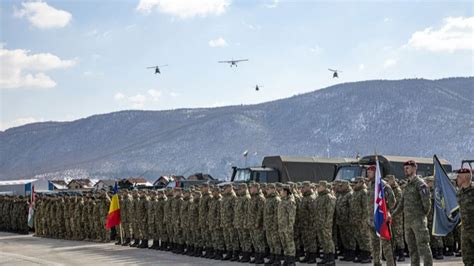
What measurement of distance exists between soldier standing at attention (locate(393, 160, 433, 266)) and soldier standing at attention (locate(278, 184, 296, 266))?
2.98 meters

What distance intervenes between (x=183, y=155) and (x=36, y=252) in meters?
180

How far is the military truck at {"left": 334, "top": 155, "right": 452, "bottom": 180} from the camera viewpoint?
802 inches

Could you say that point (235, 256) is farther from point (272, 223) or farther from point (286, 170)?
point (286, 170)

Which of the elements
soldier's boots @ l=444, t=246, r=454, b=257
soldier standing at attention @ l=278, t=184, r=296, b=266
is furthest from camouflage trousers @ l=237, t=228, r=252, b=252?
soldier's boots @ l=444, t=246, r=454, b=257

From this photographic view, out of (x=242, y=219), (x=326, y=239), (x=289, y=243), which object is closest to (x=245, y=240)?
(x=242, y=219)

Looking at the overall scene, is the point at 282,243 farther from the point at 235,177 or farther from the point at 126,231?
the point at 235,177

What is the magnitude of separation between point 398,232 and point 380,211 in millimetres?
3349

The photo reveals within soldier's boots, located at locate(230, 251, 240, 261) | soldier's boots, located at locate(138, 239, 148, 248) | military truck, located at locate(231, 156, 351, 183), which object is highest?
military truck, located at locate(231, 156, 351, 183)

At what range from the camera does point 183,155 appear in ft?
655

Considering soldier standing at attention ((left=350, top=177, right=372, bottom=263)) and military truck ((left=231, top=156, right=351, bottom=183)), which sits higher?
military truck ((left=231, top=156, right=351, bottom=183))

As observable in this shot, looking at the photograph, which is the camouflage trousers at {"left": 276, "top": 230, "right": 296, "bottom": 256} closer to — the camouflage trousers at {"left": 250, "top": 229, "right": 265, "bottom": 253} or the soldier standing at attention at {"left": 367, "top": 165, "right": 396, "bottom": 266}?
the camouflage trousers at {"left": 250, "top": 229, "right": 265, "bottom": 253}

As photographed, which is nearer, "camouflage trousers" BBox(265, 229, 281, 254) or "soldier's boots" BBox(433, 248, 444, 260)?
"camouflage trousers" BBox(265, 229, 281, 254)

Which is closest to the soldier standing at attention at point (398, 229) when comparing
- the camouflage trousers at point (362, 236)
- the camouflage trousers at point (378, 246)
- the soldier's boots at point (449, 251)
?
the camouflage trousers at point (362, 236)

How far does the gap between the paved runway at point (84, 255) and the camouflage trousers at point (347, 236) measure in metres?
0.42
